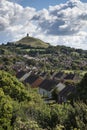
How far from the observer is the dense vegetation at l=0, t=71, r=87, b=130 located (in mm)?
28413

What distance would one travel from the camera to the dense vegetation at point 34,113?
28.4 meters

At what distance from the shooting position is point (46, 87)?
8831 centimetres

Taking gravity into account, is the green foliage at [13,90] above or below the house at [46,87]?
above

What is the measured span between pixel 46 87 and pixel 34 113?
5124 cm

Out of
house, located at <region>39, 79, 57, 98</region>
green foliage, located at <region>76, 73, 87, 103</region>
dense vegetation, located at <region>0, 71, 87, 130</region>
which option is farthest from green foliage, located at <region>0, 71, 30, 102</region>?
house, located at <region>39, 79, 57, 98</region>

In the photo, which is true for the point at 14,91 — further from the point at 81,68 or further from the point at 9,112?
the point at 81,68

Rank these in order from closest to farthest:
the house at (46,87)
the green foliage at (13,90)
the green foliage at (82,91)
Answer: the green foliage at (82,91) < the green foliage at (13,90) < the house at (46,87)

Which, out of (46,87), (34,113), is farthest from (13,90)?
(46,87)

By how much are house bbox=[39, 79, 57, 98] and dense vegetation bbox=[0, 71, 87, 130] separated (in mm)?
33116

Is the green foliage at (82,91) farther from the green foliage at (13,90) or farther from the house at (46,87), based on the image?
the house at (46,87)

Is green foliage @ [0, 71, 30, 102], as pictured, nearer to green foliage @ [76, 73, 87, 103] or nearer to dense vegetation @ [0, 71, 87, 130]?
dense vegetation @ [0, 71, 87, 130]

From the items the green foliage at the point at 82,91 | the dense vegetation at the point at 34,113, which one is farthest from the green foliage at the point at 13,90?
the green foliage at the point at 82,91

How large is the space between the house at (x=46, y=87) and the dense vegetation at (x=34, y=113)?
109 feet

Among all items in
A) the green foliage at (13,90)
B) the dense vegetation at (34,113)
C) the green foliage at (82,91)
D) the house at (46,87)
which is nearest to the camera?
the dense vegetation at (34,113)
